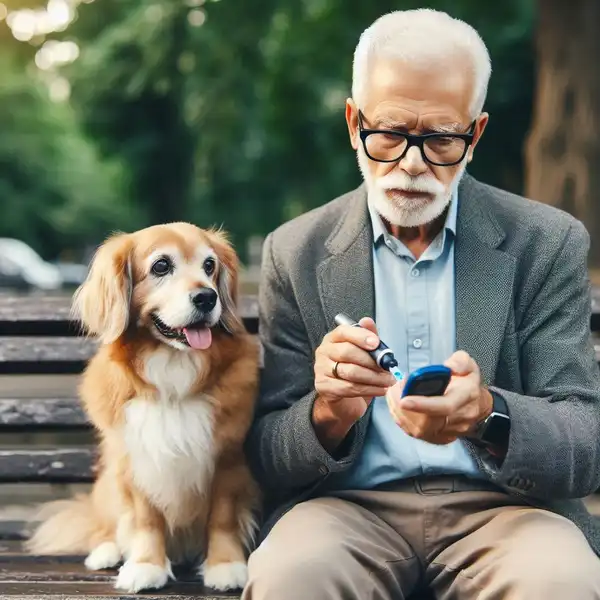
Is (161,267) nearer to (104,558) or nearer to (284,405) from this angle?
(284,405)

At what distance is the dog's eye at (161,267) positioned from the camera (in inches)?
117

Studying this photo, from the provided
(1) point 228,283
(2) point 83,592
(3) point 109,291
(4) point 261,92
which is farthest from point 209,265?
(4) point 261,92

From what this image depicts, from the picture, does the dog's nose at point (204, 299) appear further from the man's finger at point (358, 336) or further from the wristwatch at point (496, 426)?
the wristwatch at point (496, 426)

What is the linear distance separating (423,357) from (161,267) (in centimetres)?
78

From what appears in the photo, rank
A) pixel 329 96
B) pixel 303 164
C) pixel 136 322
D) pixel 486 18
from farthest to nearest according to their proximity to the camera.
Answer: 1. pixel 303 164
2. pixel 329 96
3. pixel 486 18
4. pixel 136 322

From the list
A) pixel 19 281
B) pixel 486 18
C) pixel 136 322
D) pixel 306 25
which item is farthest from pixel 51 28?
pixel 19 281

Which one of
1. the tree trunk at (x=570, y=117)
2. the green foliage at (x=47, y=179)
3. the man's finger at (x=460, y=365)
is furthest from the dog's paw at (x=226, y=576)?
the green foliage at (x=47, y=179)

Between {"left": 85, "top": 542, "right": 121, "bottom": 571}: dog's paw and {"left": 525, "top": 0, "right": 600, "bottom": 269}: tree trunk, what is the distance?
229 inches

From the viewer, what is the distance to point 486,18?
34.2 feet

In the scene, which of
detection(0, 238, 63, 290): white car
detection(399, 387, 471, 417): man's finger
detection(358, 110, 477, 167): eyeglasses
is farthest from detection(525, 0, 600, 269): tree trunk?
detection(0, 238, 63, 290): white car

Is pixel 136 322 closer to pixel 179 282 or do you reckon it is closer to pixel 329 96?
pixel 179 282

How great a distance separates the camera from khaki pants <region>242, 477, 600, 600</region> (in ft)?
7.54

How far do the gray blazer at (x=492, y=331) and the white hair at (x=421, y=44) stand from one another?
1.10ft

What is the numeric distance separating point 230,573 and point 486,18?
8618 millimetres
